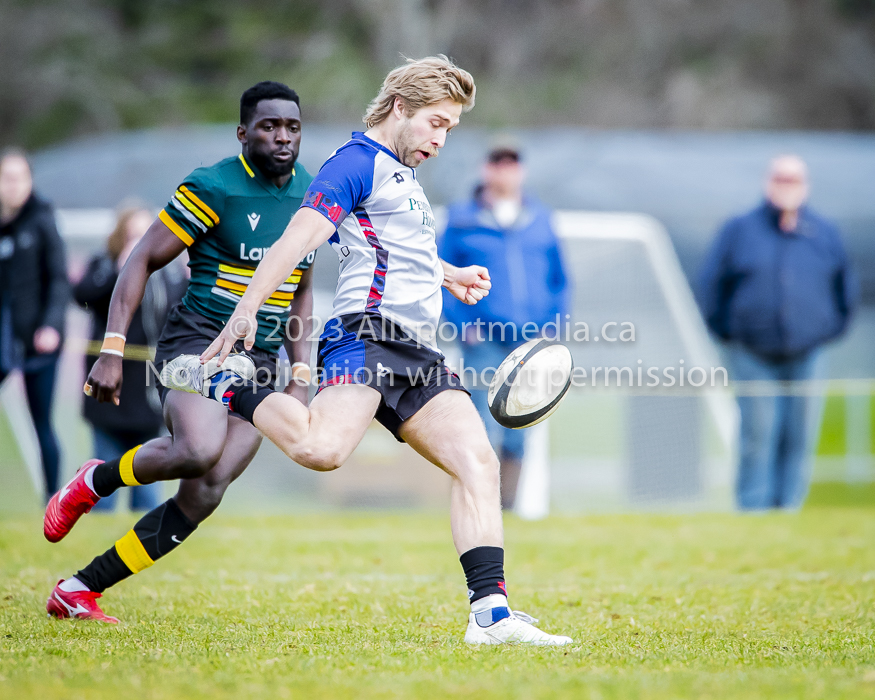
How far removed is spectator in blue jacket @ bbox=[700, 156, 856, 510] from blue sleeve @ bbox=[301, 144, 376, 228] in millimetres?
6117

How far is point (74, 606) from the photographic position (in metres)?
4.65

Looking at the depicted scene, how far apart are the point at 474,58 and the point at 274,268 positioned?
23019 millimetres

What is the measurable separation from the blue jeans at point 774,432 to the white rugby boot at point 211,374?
6148 millimetres

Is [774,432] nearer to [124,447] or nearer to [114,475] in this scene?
[124,447]

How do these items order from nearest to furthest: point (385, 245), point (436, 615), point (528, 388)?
point (385, 245)
point (528, 388)
point (436, 615)

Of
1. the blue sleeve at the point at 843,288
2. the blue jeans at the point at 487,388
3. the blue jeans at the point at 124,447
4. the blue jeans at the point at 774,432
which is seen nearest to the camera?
the blue jeans at the point at 124,447

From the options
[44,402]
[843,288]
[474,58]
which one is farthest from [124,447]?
[474,58]

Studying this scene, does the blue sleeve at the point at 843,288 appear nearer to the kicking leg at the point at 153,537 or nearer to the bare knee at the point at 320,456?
the kicking leg at the point at 153,537

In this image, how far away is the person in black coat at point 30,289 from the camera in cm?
849

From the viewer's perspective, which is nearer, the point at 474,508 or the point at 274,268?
the point at 274,268

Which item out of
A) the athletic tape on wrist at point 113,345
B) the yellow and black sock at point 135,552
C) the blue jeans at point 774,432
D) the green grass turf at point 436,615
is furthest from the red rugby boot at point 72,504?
the blue jeans at point 774,432

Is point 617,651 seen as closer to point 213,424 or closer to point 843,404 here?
point 213,424

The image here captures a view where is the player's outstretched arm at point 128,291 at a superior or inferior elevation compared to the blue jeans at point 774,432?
superior

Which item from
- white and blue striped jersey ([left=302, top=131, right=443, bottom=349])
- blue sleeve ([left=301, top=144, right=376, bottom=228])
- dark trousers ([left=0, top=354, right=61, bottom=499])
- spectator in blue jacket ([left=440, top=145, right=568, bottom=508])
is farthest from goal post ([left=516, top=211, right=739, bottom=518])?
blue sleeve ([left=301, top=144, right=376, bottom=228])
